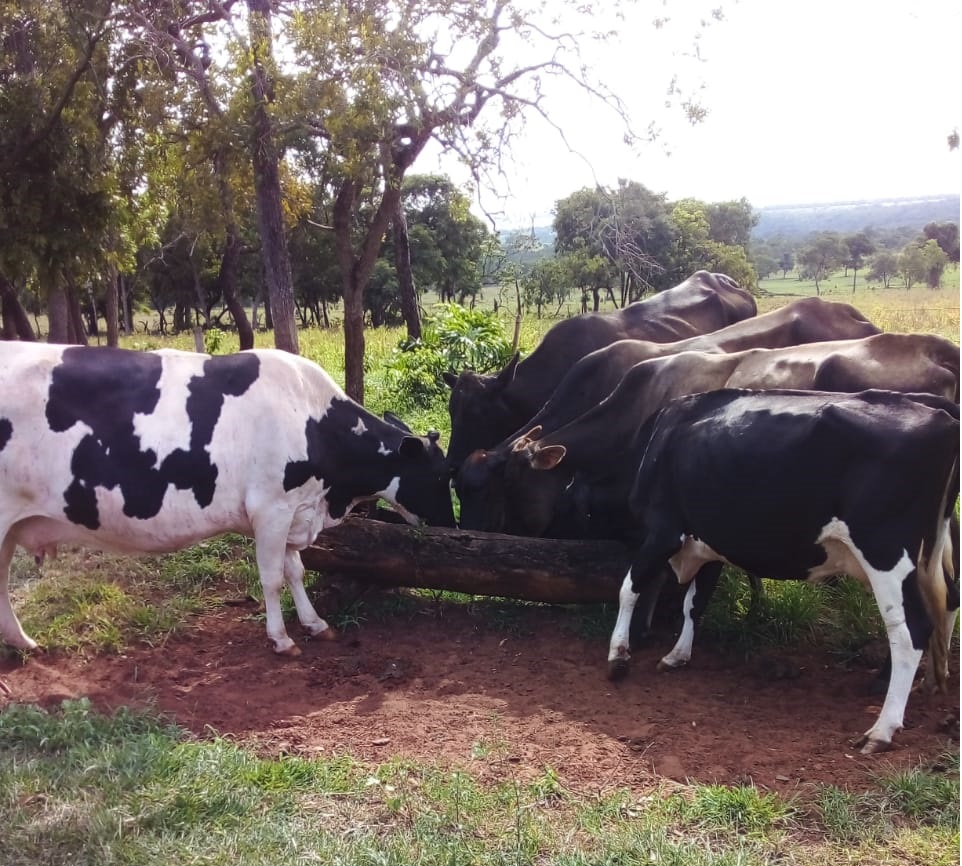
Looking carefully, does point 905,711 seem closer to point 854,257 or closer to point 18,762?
point 18,762

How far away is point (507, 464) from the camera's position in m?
7.34

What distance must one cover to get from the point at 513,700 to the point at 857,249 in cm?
5242

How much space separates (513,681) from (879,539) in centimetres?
233

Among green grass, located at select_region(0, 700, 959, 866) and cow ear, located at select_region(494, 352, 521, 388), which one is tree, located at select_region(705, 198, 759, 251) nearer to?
cow ear, located at select_region(494, 352, 521, 388)

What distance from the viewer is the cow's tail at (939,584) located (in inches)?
192

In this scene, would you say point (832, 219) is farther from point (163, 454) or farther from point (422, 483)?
point (163, 454)

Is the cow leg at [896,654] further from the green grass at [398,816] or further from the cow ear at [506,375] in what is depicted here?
the cow ear at [506,375]

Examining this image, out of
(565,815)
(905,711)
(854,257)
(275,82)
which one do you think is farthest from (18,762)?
(854,257)

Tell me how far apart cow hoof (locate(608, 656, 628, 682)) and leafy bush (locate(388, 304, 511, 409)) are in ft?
26.2

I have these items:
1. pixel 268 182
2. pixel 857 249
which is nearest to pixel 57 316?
pixel 268 182

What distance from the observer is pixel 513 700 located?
5496 mm

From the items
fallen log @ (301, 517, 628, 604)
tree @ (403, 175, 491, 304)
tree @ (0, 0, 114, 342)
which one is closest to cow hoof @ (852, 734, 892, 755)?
fallen log @ (301, 517, 628, 604)

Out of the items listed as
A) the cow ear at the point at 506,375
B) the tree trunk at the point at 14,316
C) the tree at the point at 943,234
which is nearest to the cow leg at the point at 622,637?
the cow ear at the point at 506,375

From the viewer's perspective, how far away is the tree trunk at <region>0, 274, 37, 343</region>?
442 inches
